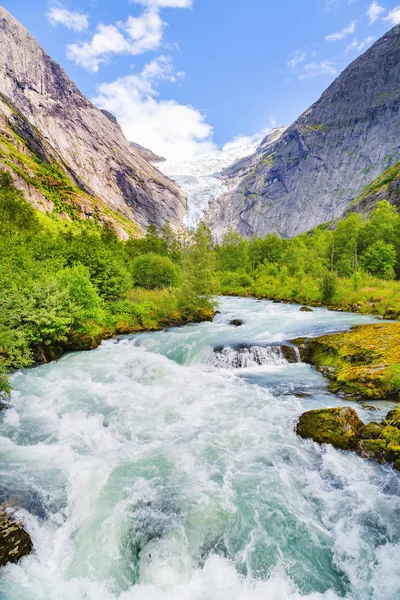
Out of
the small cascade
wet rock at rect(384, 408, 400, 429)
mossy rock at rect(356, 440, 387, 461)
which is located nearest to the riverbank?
the small cascade

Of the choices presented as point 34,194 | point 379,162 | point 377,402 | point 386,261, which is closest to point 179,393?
point 377,402

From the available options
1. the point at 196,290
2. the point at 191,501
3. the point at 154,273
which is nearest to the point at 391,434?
the point at 191,501

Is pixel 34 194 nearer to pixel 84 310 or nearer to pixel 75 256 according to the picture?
pixel 75 256

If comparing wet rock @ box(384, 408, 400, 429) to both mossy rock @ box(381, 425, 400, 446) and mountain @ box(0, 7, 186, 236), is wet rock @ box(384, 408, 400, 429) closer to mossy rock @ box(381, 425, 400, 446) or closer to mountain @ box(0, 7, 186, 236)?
mossy rock @ box(381, 425, 400, 446)

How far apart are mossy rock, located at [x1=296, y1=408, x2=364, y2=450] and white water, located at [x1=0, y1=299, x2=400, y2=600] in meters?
0.34

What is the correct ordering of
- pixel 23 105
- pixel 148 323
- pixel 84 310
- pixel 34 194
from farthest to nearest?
pixel 23 105
pixel 34 194
pixel 148 323
pixel 84 310

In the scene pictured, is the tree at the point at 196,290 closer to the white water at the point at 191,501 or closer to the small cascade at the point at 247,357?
the small cascade at the point at 247,357

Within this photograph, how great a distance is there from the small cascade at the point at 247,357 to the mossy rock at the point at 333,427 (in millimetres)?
7995

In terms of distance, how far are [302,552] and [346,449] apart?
3.69m

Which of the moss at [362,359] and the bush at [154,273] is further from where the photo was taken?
the bush at [154,273]

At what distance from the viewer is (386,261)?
48.0 m

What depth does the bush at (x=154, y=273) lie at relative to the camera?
1647 inches

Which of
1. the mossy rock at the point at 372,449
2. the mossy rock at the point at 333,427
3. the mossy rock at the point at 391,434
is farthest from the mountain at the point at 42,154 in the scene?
the mossy rock at the point at 391,434

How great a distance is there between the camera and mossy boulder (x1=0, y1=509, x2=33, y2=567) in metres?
5.88
